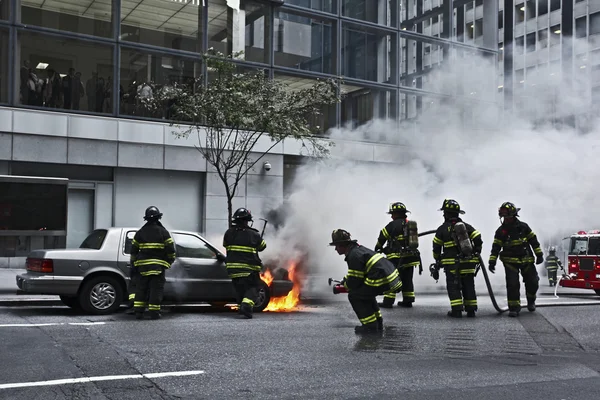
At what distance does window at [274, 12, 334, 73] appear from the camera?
2250 centimetres

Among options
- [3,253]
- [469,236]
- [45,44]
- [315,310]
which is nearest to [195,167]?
[45,44]

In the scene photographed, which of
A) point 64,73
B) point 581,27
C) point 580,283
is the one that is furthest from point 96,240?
point 581,27

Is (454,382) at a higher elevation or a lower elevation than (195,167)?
lower

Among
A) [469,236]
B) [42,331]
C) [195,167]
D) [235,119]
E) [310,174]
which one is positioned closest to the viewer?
[42,331]

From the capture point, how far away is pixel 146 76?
2012 cm

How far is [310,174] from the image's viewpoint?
1612cm

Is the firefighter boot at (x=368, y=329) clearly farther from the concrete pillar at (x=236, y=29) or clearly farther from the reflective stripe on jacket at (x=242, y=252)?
the concrete pillar at (x=236, y=29)

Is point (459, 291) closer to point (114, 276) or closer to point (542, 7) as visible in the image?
point (114, 276)

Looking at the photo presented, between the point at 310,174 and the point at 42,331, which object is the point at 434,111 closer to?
the point at 310,174

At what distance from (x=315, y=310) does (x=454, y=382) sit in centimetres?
536

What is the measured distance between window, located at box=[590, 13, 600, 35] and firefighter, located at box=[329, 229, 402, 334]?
14.7 meters

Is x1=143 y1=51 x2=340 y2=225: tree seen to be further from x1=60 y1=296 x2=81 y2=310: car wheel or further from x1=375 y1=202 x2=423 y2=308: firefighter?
x1=60 y1=296 x2=81 y2=310: car wheel

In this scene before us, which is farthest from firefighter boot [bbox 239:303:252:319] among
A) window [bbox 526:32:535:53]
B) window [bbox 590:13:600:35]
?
window [bbox 590:13:600:35]

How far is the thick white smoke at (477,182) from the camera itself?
13672 millimetres
